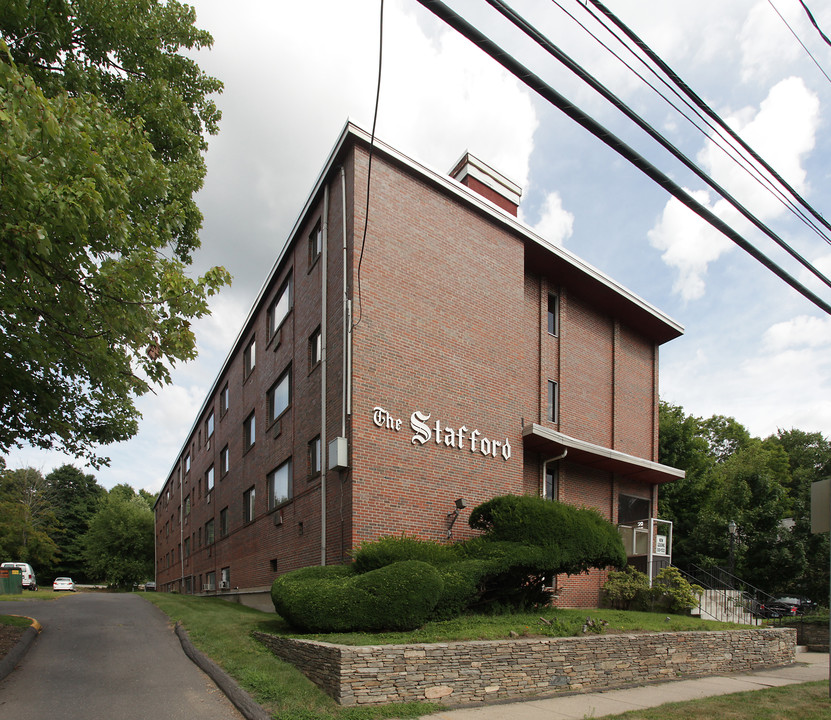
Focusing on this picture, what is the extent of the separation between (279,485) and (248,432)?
21.8ft

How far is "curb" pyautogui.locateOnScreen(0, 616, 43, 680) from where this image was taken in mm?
9883

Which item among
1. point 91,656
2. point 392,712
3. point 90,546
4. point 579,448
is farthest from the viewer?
point 90,546

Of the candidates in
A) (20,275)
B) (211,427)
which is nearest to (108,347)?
(20,275)

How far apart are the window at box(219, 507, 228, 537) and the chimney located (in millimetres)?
17724

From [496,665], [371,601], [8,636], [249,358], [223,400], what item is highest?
[249,358]

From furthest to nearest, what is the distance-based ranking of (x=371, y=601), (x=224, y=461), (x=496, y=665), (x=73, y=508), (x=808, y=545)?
(x=73, y=508), (x=224, y=461), (x=808, y=545), (x=371, y=601), (x=496, y=665)

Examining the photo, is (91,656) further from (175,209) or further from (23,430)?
(175,209)

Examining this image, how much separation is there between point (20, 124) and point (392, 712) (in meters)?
7.89

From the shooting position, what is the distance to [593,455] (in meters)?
18.9

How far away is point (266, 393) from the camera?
2250 centimetres

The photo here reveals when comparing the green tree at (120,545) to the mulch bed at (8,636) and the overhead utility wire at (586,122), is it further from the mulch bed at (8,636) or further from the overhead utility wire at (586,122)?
the overhead utility wire at (586,122)

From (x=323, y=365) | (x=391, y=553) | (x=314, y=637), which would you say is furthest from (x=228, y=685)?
(x=323, y=365)

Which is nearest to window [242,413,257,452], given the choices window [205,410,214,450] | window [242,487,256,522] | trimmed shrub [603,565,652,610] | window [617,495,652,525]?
window [242,487,256,522]

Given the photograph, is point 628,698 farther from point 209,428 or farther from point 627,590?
point 209,428
